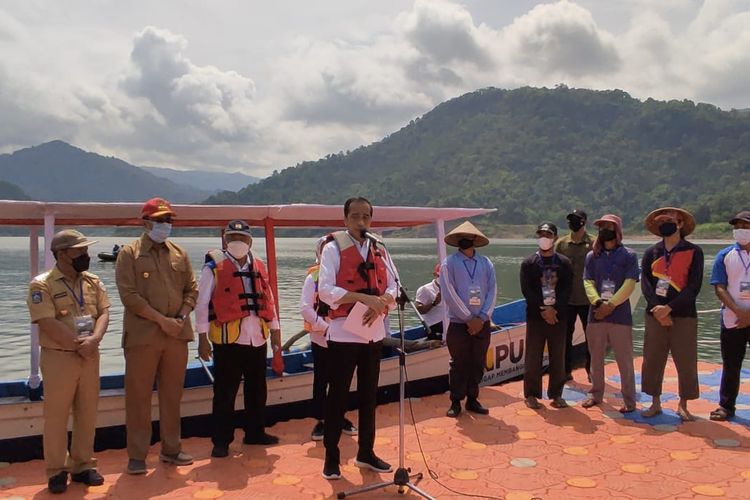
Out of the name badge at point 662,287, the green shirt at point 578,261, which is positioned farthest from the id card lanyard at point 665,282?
the green shirt at point 578,261

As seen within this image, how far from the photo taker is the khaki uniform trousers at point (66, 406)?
3.76 meters

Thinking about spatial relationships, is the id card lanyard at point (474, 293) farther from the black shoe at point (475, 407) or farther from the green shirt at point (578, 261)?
the green shirt at point (578, 261)

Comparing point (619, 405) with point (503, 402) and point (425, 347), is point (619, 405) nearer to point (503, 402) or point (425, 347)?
point (503, 402)

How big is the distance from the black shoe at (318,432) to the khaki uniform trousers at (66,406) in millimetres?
1640

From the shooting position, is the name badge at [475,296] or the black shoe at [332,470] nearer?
the black shoe at [332,470]

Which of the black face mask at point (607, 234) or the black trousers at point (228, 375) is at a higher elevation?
the black face mask at point (607, 234)

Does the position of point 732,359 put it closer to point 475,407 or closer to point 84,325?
point 475,407

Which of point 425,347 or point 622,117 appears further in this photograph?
point 622,117

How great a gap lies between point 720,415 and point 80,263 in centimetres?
511

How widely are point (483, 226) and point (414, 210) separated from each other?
9027 cm

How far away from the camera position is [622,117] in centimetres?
16238

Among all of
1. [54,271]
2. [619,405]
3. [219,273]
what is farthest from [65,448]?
[619,405]

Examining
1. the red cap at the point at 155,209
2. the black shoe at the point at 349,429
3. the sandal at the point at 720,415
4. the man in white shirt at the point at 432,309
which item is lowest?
the black shoe at the point at 349,429

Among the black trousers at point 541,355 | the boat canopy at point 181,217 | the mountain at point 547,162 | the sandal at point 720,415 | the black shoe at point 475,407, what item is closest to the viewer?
the boat canopy at point 181,217
